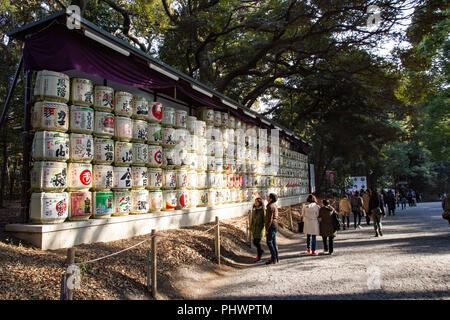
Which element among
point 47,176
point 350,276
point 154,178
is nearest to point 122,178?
point 154,178

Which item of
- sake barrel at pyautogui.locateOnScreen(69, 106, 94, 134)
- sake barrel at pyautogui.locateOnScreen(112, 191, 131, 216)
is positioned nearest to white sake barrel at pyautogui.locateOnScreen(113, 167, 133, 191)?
→ sake barrel at pyautogui.locateOnScreen(112, 191, 131, 216)

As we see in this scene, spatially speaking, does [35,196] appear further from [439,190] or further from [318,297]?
[439,190]

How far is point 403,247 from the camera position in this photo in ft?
29.5

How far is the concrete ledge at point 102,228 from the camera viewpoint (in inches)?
222

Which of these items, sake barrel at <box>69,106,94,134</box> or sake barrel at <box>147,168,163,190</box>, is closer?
sake barrel at <box>69,106,94,134</box>

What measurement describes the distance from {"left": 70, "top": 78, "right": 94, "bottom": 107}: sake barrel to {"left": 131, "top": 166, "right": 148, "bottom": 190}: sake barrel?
1.84 metres

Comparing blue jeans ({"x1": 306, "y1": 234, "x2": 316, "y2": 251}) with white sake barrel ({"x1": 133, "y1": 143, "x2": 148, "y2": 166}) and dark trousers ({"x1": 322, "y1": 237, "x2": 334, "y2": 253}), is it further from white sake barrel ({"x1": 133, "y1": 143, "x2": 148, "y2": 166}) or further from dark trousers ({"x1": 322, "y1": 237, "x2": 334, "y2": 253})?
white sake barrel ({"x1": 133, "y1": 143, "x2": 148, "y2": 166})

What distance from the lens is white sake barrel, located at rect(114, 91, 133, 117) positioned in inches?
290

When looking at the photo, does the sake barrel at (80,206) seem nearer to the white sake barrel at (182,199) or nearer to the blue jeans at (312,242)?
the white sake barrel at (182,199)

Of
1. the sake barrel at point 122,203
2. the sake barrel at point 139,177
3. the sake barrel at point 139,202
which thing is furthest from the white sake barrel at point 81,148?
the sake barrel at point 139,202

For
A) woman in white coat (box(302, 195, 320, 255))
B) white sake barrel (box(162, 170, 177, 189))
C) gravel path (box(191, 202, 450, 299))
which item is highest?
white sake barrel (box(162, 170, 177, 189))

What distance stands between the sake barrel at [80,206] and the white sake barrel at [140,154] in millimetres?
1511

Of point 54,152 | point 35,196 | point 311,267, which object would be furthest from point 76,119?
point 311,267

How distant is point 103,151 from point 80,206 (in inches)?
50.1
